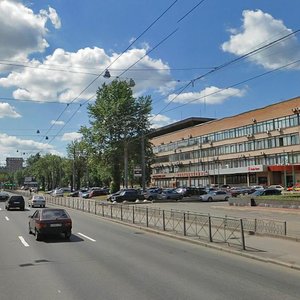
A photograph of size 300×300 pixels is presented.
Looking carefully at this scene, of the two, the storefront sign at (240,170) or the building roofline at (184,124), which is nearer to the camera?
the storefront sign at (240,170)

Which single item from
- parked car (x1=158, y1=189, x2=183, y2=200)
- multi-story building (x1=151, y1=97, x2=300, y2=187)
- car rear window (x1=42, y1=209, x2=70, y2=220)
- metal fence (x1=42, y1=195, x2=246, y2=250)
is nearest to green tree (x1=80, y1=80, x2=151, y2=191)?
parked car (x1=158, y1=189, x2=183, y2=200)

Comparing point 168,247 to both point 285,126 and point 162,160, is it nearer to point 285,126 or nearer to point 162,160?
point 285,126

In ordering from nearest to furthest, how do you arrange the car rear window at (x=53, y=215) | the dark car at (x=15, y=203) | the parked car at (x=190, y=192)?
the car rear window at (x=53, y=215) → the dark car at (x=15, y=203) → the parked car at (x=190, y=192)

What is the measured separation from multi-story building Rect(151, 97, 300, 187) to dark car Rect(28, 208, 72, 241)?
68.7 m

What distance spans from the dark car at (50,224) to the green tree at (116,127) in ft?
162

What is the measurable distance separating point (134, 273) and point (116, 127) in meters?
62.4

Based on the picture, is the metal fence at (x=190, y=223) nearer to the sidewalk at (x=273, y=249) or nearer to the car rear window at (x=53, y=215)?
the sidewalk at (x=273, y=249)

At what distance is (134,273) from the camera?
1052 centimetres

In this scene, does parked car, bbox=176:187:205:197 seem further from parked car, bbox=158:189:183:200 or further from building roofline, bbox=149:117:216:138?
building roofline, bbox=149:117:216:138

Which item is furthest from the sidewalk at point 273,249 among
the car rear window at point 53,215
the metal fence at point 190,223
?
the car rear window at point 53,215

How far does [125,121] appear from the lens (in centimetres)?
7262

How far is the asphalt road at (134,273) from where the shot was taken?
840cm

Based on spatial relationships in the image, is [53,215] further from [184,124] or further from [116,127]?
[184,124]

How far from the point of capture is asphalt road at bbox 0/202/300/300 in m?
8.40
